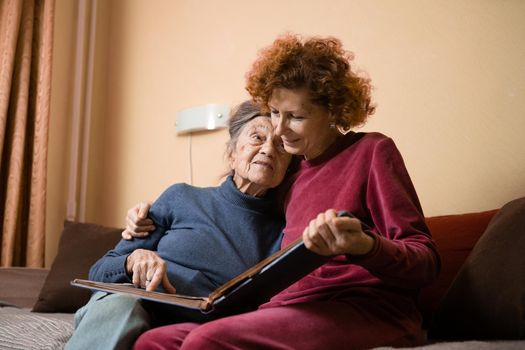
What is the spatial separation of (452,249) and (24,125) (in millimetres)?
2072

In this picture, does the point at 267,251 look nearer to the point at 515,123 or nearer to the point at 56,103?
the point at 515,123

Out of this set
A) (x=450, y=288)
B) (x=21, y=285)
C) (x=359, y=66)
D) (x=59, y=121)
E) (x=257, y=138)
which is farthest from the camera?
(x=59, y=121)

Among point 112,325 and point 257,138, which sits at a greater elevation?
point 257,138

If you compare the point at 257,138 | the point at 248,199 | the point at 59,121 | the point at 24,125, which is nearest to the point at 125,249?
the point at 248,199

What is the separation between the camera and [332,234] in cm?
88

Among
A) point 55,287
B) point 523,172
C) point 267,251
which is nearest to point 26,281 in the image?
point 55,287

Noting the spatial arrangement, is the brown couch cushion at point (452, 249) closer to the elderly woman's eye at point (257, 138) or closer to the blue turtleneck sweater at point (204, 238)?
the blue turtleneck sweater at point (204, 238)

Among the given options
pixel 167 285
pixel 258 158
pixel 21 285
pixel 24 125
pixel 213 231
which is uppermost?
pixel 24 125

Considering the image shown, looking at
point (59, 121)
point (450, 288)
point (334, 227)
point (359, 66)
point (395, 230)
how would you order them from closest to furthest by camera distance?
point (334, 227) → point (395, 230) → point (450, 288) → point (359, 66) → point (59, 121)

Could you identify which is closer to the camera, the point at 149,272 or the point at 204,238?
the point at 149,272

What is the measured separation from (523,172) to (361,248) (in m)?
0.89

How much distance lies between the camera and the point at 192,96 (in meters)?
2.63

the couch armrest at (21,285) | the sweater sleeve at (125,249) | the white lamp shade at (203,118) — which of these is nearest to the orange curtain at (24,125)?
the couch armrest at (21,285)

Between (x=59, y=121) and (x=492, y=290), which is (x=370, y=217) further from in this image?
(x=59, y=121)
